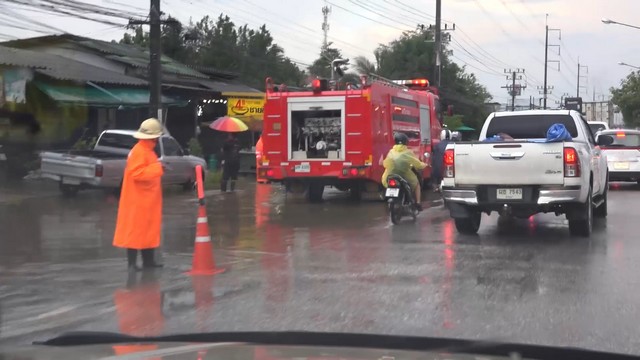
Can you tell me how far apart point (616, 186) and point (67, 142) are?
17770 millimetres

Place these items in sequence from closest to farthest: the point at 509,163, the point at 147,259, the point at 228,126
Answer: the point at 147,259 < the point at 509,163 < the point at 228,126

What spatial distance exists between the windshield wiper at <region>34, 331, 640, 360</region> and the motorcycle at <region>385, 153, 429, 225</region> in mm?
7552

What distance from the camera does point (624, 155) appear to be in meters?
21.3

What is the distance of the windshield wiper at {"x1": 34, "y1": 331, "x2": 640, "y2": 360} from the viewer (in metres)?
5.40

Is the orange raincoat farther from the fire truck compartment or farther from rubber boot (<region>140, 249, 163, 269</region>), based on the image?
the fire truck compartment

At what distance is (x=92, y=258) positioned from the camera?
33.2ft

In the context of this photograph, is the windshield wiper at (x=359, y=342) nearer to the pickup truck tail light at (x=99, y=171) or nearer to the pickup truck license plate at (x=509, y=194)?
the pickup truck license plate at (x=509, y=194)

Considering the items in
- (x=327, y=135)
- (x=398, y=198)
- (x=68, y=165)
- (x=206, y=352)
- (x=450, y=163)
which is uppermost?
(x=327, y=135)

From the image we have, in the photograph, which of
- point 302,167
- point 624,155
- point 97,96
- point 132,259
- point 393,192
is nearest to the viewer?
point 132,259

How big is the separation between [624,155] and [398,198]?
10.8 meters

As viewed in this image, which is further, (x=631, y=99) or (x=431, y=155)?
(x=631, y=99)

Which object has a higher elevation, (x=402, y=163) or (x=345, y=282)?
(x=402, y=163)

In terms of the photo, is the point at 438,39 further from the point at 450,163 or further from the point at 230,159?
the point at 450,163

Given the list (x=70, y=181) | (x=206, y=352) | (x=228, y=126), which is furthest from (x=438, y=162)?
(x=206, y=352)
